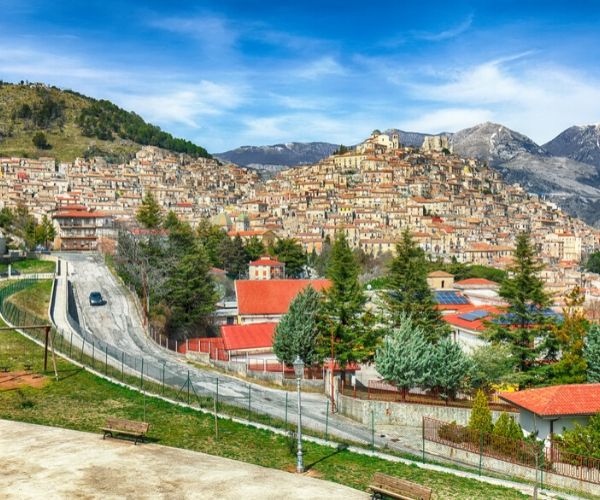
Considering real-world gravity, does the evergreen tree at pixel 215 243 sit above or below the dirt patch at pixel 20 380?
above

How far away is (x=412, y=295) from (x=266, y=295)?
20019 millimetres

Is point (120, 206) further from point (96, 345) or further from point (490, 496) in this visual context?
point (490, 496)

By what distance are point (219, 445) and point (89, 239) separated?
8195 centimetres

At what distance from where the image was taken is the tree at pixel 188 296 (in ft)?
159

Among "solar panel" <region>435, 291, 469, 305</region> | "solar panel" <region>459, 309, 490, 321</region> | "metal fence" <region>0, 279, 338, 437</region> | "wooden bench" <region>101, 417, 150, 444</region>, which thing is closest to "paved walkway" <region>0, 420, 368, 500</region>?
"wooden bench" <region>101, 417, 150, 444</region>

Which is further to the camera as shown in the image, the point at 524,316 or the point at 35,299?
the point at 35,299

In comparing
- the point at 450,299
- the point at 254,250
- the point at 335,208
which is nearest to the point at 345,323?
the point at 450,299

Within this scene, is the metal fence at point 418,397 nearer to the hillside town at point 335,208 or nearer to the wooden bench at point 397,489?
the wooden bench at point 397,489

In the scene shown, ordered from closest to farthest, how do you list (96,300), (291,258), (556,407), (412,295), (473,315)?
(556,407) → (412,295) → (96,300) → (473,315) → (291,258)

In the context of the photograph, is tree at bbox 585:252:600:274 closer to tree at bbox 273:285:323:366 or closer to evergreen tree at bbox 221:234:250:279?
evergreen tree at bbox 221:234:250:279

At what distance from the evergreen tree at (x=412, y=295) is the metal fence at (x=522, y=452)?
1524cm

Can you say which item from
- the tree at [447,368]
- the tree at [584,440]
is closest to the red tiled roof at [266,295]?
the tree at [447,368]

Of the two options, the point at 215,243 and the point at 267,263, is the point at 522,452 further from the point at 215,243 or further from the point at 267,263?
the point at 215,243

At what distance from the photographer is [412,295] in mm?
39875
